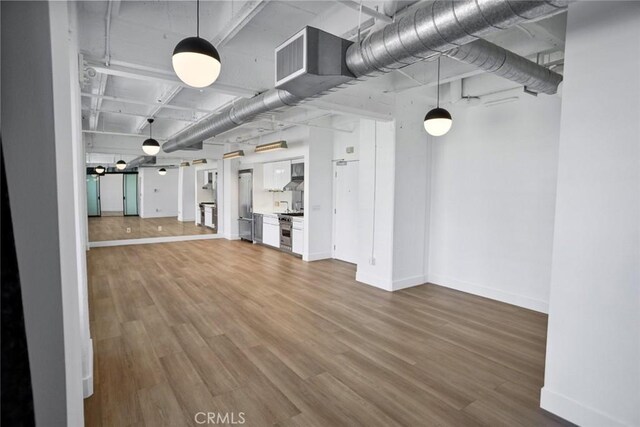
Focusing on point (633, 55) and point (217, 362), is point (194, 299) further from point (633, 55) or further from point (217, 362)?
point (633, 55)

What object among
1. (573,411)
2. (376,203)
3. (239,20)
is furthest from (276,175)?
(573,411)

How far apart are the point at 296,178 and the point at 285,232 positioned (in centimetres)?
136

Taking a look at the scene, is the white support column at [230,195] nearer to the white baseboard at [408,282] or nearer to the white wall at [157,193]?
the white wall at [157,193]

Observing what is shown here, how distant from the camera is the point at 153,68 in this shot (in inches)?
125

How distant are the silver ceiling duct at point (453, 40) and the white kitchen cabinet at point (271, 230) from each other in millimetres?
5180

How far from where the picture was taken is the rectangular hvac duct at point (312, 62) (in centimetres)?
244

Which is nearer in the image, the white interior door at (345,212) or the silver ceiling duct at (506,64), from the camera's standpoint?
the silver ceiling duct at (506,64)

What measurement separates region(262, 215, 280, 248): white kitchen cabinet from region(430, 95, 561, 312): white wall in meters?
4.05

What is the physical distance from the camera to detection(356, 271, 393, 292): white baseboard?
17.2 ft

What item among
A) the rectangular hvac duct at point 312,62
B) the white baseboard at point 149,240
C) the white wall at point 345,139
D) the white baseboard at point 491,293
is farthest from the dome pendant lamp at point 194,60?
the white baseboard at point 149,240

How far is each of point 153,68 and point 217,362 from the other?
9.35 ft

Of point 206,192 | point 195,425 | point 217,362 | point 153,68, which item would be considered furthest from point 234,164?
point 195,425

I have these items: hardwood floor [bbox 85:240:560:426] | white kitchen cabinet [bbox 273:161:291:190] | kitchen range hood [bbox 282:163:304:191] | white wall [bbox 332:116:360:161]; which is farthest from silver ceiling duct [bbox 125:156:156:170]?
white wall [bbox 332:116:360:161]

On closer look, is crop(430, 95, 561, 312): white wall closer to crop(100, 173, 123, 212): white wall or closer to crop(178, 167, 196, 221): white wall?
crop(178, 167, 196, 221): white wall
